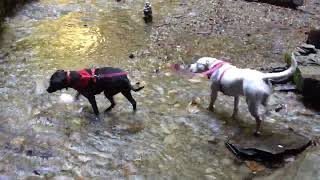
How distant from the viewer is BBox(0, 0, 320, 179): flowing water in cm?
512

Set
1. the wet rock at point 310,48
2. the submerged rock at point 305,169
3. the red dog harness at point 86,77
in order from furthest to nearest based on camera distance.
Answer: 1. the wet rock at point 310,48
2. the red dog harness at point 86,77
3. the submerged rock at point 305,169

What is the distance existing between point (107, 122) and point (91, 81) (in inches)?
23.8

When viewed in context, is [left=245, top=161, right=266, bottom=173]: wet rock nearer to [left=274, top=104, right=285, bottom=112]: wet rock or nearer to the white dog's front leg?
the white dog's front leg

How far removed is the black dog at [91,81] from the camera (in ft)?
18.7

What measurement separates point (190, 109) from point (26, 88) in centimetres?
245

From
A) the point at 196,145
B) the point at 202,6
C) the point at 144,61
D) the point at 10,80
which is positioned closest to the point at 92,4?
the point at 202,6

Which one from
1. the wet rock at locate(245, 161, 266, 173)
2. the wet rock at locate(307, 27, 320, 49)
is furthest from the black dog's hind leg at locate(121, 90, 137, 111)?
the wet rock at locate(307, 27, 320, 49)

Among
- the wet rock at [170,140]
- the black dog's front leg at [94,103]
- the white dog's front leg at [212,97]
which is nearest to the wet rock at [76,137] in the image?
the black dog's front leg at [94,103]

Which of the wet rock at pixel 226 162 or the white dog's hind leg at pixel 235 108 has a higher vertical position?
the white dog's hind leg at pixel 235 108

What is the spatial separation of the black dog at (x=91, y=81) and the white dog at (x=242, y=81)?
3.28ft

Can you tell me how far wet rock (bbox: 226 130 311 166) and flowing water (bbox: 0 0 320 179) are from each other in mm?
161

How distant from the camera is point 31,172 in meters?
4.94

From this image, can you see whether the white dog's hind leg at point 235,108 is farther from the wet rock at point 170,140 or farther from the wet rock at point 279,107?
the wet rock at point 170,140

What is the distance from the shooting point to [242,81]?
5.62 m
